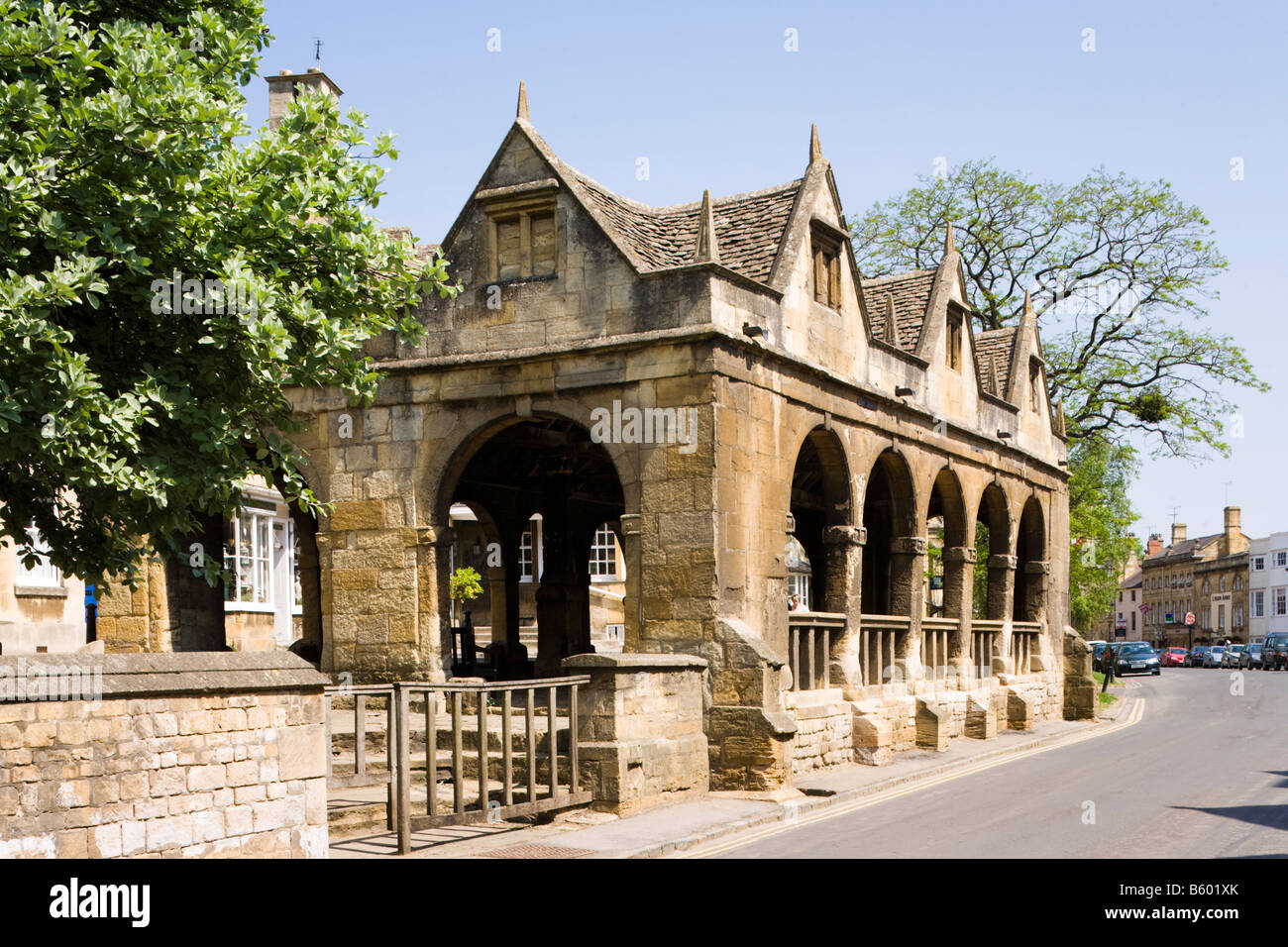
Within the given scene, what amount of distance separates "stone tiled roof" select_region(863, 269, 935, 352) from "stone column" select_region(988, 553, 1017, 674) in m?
5.65

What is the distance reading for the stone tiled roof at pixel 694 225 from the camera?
17312mm

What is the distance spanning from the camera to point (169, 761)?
9516mm

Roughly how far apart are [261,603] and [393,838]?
23723 mm

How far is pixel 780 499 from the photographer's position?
17000mm

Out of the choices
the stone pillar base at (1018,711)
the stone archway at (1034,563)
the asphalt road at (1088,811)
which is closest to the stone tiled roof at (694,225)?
the asphalt road at (1088,811)

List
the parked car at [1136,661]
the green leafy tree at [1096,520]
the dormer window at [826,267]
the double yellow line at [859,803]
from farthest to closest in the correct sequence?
the parked car at [1136,661]
the green leafy tree at [1096,520]
the dormer window at [826,267]
the double yellow line at [859,803]

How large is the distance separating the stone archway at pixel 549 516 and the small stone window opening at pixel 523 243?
5.13 meters

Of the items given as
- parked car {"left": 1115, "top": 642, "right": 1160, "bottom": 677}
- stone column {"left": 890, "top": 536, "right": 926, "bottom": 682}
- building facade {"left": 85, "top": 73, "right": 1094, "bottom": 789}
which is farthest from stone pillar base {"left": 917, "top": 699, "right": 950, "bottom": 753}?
parked car {"left": 1115, "top": 642, "right": 1160, "bottom": 677}

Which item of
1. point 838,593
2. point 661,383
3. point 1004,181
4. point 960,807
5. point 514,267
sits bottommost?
point 960,807

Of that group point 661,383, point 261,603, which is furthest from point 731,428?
point 261,603

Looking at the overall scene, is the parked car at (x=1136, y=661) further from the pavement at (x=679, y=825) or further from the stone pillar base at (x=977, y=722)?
the pavement at (x=679, y=825)

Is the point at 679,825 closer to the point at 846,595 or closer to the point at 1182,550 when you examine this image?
the point at 846,595

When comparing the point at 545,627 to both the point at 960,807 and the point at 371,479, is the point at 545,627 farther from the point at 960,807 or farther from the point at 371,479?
the point at 960,807

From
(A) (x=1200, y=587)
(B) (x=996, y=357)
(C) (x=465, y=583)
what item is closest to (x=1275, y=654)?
(A) (x=1200, y=587)
